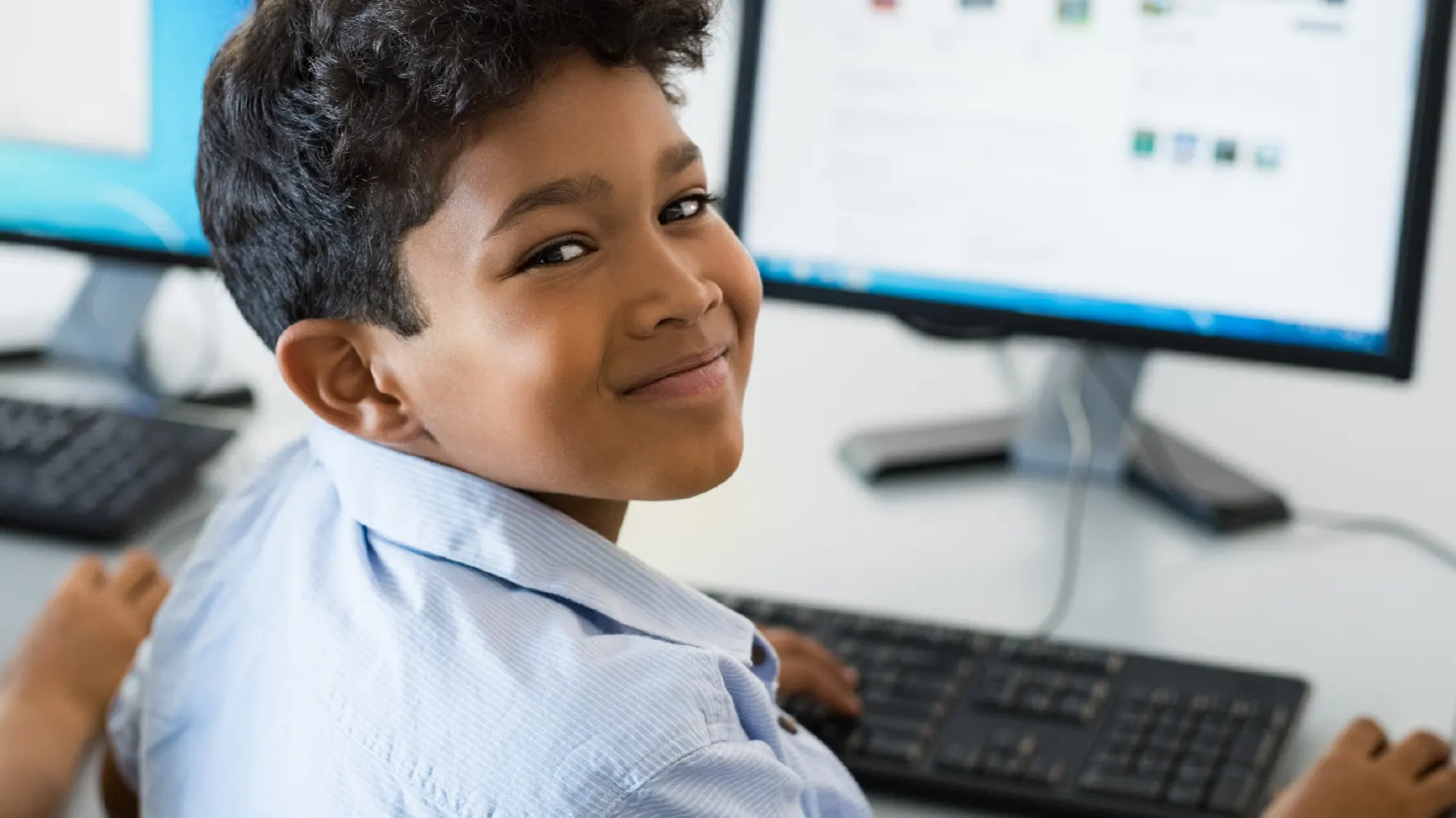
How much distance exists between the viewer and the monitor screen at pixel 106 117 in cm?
121

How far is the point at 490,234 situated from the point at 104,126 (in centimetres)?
67

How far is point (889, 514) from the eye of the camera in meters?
1.16

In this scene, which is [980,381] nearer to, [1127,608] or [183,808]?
[1127,608]

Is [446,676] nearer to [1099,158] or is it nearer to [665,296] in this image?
[665,296]

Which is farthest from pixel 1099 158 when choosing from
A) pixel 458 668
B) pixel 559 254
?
pixel 458 668

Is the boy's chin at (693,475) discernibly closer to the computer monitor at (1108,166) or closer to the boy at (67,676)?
the boy at (67,676)

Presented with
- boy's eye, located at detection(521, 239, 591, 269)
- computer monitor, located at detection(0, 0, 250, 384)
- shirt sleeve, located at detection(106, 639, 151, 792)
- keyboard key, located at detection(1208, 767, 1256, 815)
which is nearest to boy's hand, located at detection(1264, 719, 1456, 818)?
keyboard key, located at detection(1208, 767, 1256, 815)

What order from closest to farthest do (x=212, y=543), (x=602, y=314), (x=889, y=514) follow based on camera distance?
(x=602, y=314)
(x=212, y=543)
(x=889, y=514)

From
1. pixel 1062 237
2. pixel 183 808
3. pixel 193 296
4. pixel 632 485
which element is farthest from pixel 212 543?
pixel 193 296

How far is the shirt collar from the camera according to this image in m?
0.69

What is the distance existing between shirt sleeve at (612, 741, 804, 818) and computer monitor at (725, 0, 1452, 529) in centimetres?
55

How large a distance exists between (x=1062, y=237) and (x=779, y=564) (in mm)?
293

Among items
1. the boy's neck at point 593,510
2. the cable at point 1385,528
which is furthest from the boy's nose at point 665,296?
the cable at point 1385,528

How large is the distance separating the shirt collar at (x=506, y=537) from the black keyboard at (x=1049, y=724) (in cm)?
15
